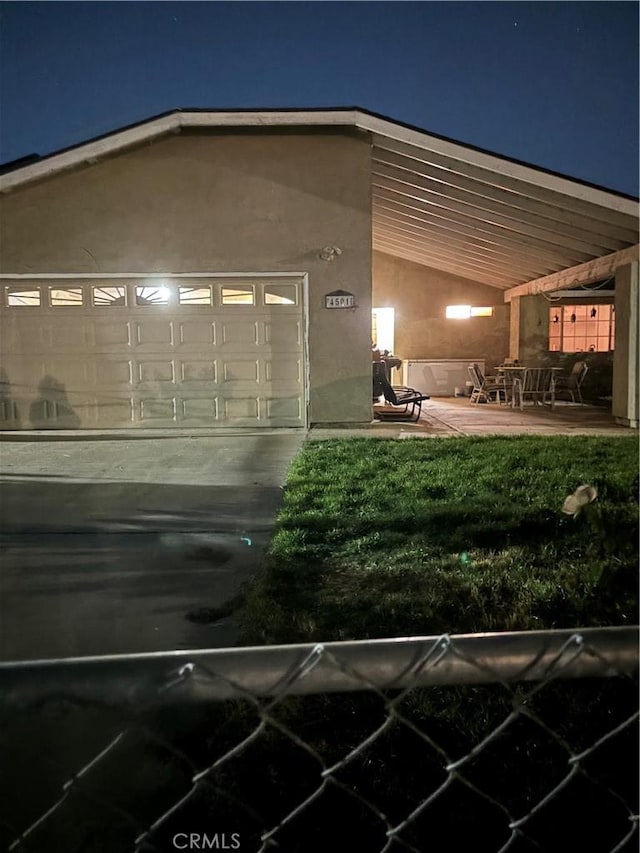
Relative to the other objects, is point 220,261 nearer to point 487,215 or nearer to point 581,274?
point 487,215

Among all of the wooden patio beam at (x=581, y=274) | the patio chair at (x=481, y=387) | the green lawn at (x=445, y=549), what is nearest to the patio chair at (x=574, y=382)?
the patio chair at (x=481, y=387)

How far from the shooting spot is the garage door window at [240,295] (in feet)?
38.2

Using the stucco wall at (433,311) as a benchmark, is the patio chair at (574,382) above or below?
below

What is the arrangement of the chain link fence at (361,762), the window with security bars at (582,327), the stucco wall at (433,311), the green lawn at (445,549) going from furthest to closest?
the stucco wall at (433,311) → the window with security bars at (582,327) → the green lawn at (445,549) → the chain link fence at (361,762)

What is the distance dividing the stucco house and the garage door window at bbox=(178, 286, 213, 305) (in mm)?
24

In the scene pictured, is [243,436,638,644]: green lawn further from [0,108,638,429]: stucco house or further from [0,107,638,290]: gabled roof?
[0,107,638,290]: gabled roof

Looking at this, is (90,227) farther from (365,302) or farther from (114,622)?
(114,622)

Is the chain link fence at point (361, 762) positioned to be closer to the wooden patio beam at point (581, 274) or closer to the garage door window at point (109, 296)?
the garage door window at point (109, 296)

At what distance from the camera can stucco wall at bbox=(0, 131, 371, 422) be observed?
11.3m

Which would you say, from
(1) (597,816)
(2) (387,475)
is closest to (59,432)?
(2) (387,475)

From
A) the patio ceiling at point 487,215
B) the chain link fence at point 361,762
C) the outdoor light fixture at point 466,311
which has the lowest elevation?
the chain link fence at point 361,762

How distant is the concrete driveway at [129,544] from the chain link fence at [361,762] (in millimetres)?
849

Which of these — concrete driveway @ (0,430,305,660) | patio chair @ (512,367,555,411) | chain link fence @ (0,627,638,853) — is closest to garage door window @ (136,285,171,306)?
concrete driveway @ (0,430,305,660)

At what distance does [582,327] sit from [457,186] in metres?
9.20
